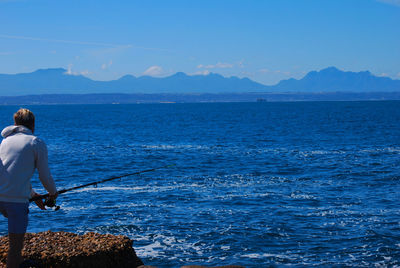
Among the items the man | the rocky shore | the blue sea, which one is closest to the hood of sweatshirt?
the man

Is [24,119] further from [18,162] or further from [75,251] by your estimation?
[75,251]

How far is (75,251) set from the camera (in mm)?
8312

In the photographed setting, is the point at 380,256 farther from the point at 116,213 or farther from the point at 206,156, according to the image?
the point at 206,156

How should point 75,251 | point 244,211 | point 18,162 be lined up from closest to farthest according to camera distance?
1. point 18,162
2. point 75,251
3. point 244,211

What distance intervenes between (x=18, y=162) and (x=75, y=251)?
224cm

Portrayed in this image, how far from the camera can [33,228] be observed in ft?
51.2

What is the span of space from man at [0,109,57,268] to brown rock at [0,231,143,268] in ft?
4.43

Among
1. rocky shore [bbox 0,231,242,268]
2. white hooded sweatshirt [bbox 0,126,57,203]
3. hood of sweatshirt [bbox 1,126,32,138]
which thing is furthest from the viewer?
rocky shore [bbox 0,231,242,268]

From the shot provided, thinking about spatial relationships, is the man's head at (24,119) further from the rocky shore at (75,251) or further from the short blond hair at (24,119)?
the rocky shore at (75,251)

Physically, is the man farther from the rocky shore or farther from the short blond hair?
the rocky shore

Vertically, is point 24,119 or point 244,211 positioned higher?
point 24,119

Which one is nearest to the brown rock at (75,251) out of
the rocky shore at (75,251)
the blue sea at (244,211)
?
the rocky shore at (75,251)

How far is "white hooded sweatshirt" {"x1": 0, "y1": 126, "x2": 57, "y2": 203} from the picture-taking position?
6730 mm

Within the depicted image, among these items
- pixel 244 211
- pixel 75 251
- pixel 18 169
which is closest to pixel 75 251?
pixel 75 251
